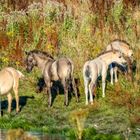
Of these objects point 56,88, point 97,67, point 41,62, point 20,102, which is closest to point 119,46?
point 97,67

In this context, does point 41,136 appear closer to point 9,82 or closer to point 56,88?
point 9,82

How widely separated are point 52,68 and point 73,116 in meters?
7.46

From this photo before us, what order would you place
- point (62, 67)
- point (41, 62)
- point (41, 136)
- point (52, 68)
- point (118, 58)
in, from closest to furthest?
1. point (41, 136)
2. point (62, 67)
3. point (52, 68)
4. point (41, 62)
5. point (118, 58)

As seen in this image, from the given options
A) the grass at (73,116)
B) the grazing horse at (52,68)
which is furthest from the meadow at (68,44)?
the grazing horse at (52,68)

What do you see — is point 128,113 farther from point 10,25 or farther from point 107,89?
point 10,25

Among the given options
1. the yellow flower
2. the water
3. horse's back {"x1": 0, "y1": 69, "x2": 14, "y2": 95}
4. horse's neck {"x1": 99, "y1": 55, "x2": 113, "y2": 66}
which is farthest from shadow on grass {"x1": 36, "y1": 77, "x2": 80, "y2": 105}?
the water

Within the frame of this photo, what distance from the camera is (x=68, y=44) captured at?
88.7 feet

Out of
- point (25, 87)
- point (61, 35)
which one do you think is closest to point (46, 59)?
point (25, 87)

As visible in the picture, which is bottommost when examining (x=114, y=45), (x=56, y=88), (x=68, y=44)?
(x=56, y=88)

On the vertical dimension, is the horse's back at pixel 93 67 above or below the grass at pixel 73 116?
above

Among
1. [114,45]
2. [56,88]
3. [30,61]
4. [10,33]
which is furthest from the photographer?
[10,33]

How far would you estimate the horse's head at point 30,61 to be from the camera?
923 inches

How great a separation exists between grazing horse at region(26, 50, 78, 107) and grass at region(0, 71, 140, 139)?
61 cm

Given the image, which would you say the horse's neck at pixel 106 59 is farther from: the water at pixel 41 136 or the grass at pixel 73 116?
the water at pixel 41 136
